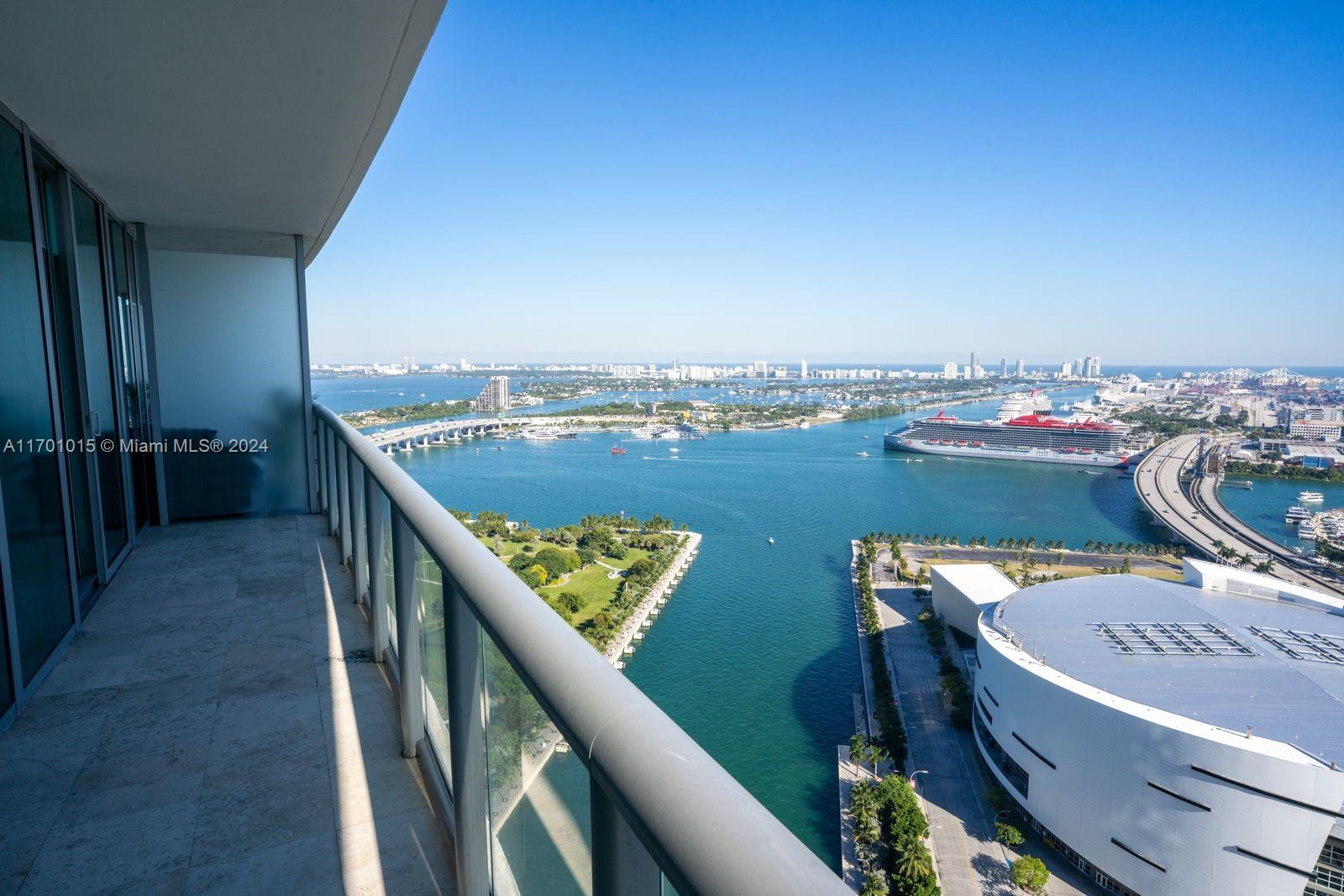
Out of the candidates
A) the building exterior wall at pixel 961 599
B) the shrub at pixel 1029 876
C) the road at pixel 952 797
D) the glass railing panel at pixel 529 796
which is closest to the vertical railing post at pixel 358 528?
the glass railing panel at pixel 529 796

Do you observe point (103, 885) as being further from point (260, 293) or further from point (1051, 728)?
point (1051, 728)

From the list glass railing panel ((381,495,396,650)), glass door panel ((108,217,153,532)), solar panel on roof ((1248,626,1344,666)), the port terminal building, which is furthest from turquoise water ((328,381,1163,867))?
solar panel on roof ((1248,626,1344,666))

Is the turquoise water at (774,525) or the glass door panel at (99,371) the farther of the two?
the turquoise water at (774,525)

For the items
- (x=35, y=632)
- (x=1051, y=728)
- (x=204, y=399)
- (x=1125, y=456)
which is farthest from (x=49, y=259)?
(x=1125, y=456)

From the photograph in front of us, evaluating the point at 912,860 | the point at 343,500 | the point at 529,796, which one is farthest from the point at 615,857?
the point at 912,860

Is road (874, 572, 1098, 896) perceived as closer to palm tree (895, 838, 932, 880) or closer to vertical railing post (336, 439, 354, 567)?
palm tree (895, 838, 932, 880)

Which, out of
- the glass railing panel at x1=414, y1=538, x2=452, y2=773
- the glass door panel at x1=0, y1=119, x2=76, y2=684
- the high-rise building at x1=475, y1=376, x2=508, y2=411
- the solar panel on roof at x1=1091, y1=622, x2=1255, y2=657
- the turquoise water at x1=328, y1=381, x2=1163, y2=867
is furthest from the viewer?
the high-rise building at x1=475, y1=376, x2=508, y2=411

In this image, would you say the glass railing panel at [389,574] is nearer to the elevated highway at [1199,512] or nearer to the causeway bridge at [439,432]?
the elevated highway at [1199,512]
